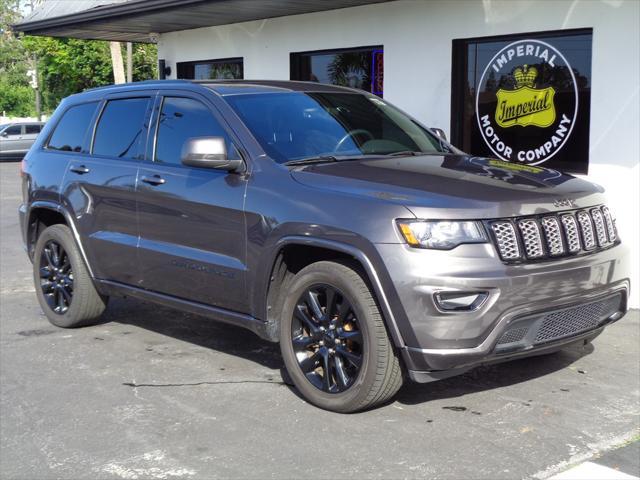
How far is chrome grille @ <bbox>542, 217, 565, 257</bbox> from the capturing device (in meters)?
4.76

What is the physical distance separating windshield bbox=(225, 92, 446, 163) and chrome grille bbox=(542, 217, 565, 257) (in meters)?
1.36

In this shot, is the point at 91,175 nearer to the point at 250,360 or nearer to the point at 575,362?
the point at 250,360

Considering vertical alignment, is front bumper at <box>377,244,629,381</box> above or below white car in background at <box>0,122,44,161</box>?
above

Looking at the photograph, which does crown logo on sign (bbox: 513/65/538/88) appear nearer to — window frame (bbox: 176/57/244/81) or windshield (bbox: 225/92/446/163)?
windshield (bbox: 225/92/446/163)

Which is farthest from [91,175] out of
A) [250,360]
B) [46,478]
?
[46,478]

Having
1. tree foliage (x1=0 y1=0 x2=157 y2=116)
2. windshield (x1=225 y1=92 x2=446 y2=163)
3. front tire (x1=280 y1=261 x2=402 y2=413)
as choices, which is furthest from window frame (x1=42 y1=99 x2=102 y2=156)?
tree foliage (x1=0 y1=0 x2=157 y2=116)

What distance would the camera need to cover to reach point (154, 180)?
19.6 ft

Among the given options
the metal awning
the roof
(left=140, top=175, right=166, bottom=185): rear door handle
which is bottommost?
(left=140, top=175, right=166, bottom=185): rear door handle

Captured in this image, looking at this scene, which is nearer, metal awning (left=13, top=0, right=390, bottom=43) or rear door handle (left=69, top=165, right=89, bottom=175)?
rear door handle (left=69, top=165, right=89, bottom=175)

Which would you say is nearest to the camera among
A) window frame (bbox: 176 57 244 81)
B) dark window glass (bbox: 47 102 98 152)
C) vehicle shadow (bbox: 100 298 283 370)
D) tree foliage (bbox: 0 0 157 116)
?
vehicle shadow (bbox: 100 298 283 370)

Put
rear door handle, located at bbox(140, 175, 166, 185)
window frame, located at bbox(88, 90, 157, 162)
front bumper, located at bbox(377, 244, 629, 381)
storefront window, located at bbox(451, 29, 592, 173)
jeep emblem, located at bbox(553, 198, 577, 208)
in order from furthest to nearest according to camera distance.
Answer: storefront window, located at bbox(451, 29, 592, 173) < window frame, located at bbox(88, 90, 157, 162) < rear door handle, located at bbox(140, 175, 166, 185) < jeep emblem, located at bbox(553, 198, 577, 208) < front bumper, located at bbox(377, 244, 629, 381)

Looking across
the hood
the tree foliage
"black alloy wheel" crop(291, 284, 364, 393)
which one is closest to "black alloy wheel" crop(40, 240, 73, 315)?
"black alloy wheel" crop(291, 284, 364, 393)

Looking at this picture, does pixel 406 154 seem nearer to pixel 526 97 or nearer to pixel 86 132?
pixel 86 132

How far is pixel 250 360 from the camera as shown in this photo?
20.2 feet
